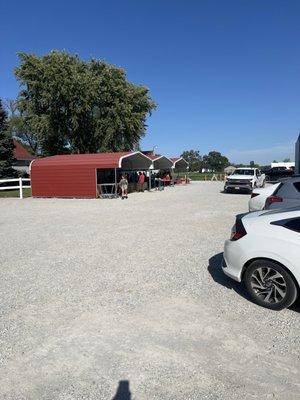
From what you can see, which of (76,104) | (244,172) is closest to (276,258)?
(244,172)

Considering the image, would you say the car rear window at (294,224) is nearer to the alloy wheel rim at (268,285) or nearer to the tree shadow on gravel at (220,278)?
the alloy wheel rim at (268,285)

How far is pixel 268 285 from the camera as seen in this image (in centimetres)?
533

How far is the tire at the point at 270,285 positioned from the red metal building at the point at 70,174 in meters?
21.8

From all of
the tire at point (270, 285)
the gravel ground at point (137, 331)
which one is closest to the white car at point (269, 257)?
the tire at point (270, 285)

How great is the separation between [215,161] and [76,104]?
11991 cm

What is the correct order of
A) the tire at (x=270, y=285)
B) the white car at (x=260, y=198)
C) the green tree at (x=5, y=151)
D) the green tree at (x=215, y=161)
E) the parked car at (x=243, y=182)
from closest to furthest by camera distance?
the tire at (x=270, y=285) → the white car at (x=260, y=198) → the parked car at (x=243, y=182) → the green tree at (x=5, y=151) → the green tree at (x=215, y=161)

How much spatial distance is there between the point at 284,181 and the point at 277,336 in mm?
6619

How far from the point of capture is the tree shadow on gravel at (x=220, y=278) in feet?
19.9

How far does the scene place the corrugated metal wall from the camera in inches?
1078

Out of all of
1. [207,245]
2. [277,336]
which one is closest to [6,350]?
[277,336]

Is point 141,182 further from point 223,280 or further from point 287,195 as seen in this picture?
point 223,280

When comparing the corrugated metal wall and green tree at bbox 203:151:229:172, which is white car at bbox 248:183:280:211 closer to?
the corrugated metal wall

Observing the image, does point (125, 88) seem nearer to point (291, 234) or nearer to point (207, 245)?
point (207, 245)

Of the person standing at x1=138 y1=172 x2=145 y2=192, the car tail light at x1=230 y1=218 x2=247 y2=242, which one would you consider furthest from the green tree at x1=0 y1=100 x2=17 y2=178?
the car tail light at x1=230 y1=218 x2=247 y2=242
